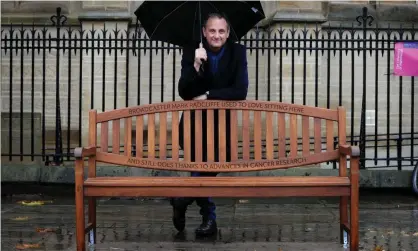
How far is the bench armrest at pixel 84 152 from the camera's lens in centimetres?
490

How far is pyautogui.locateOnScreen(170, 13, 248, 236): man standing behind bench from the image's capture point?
5.65 m

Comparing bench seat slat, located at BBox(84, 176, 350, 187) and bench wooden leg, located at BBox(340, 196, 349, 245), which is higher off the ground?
bench seat slat, located at BBox(84, 176, 350, 187)

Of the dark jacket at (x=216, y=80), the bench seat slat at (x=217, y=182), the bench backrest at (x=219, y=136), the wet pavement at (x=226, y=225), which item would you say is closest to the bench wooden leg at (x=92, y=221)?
the wet pavement at (x=226, y=225)

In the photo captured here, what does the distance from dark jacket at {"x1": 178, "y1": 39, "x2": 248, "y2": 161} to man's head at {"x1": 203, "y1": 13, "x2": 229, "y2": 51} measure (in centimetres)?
14

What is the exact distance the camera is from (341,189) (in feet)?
16.0

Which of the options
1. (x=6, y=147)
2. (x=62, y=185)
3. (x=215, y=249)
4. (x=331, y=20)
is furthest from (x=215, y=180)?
(x=331, y=20)

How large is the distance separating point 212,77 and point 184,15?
1.82ft

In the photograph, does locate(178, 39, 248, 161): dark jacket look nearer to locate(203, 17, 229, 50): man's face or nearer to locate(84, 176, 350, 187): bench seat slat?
locate(203, 17, 229, 50): man's face

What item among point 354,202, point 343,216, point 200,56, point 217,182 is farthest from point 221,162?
point 354,202

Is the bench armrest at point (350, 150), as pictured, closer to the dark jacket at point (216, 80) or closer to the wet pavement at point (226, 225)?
the wet pavement at point (226, 225)

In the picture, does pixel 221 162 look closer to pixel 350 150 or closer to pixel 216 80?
pixel 216 80

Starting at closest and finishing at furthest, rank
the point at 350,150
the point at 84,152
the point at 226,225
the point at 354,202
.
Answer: the point at 354,202 → the point at 350,150 → the point at 84,152 → the point at 226,225

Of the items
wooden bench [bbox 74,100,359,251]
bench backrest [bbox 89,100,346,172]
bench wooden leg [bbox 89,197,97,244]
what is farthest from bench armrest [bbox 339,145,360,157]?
bench wooden leg [bbox 89,197,97,244]

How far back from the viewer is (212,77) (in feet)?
18.9
